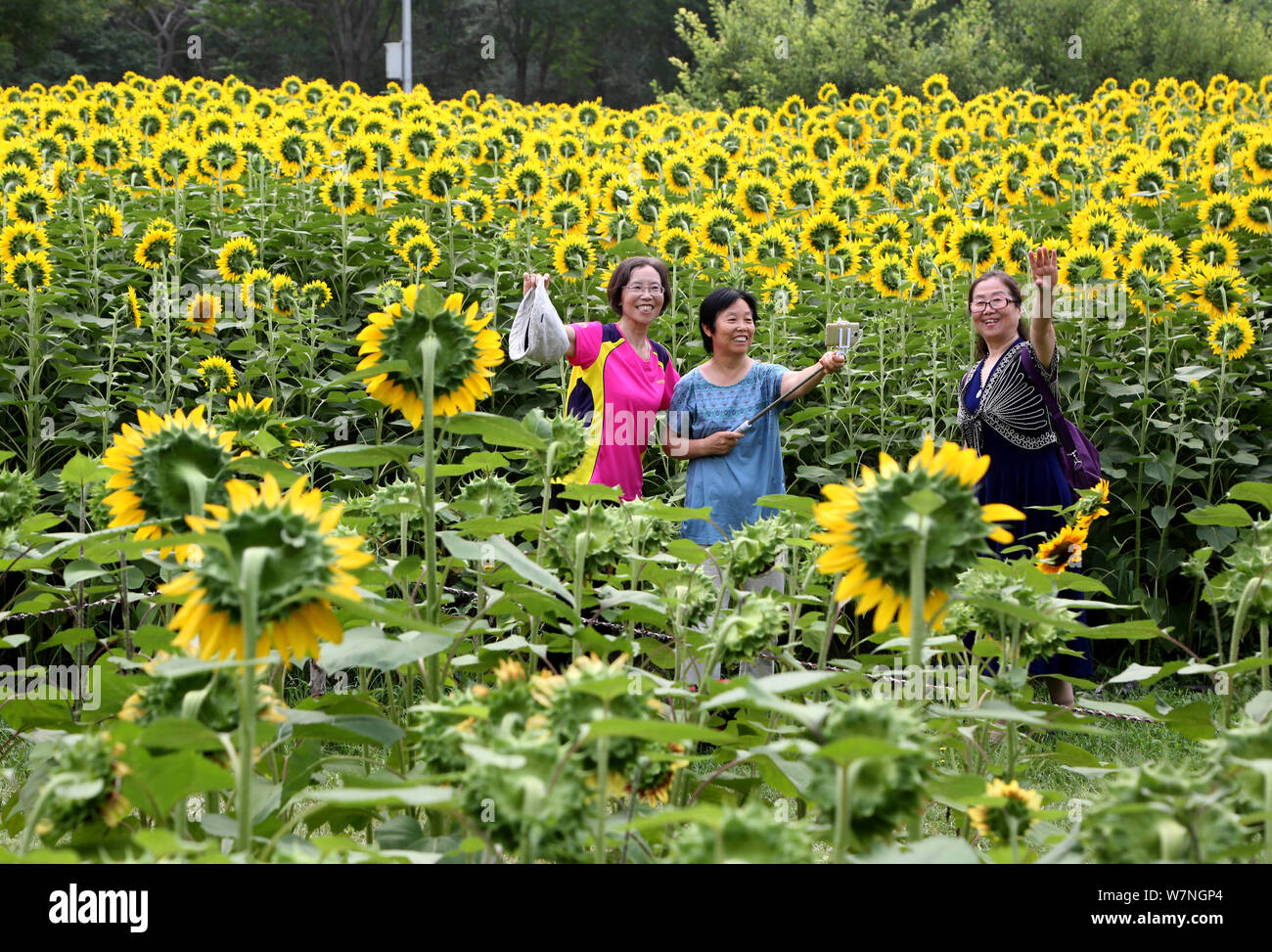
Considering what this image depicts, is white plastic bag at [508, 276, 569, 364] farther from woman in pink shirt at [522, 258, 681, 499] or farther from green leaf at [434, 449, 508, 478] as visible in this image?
green leaf at [434, 449, 508, 478]

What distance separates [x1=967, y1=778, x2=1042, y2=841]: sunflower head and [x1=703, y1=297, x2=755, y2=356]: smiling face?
11.3 ft

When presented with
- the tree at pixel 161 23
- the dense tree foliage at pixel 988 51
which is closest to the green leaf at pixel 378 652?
the dense tree foliage at pixel 988 51

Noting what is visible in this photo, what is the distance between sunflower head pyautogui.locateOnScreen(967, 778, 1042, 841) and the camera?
1289 millimetres

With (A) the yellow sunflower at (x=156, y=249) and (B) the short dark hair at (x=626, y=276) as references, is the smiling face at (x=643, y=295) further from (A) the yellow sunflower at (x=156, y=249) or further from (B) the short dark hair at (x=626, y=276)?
(A) the yellow sunflower at (x=156, y=249)

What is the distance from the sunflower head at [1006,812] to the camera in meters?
1.29

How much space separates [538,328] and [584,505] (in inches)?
95.8

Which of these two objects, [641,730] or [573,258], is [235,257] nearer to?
[573,258]

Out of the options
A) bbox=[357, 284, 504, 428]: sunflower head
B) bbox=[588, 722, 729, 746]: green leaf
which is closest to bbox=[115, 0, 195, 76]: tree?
bbox=[357, 284, 504, 428]: sunflower head

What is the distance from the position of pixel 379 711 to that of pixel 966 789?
884 mm

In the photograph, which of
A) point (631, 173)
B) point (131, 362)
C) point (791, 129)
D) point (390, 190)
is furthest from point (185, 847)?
point (791, 129)

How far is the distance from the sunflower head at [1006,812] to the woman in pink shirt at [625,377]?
3.25 m

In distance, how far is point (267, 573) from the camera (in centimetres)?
113

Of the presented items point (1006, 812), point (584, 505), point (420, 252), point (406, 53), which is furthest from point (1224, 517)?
point (406, 53)
